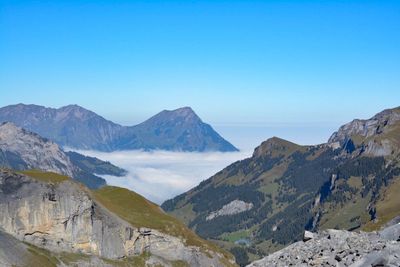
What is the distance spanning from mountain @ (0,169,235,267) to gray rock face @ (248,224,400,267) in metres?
93.7

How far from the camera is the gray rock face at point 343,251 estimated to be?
168 feet

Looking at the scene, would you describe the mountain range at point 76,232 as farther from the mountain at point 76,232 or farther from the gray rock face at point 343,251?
the gray rock face at point 343,251

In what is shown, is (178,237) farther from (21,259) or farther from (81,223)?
(21,259)

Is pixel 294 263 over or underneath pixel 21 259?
over

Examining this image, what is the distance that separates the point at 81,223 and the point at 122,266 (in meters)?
18.2

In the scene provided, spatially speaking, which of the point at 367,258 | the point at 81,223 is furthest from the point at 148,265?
the point at 367,258

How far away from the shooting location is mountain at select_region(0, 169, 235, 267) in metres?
157

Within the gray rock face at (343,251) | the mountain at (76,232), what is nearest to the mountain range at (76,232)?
the mountain at (76,232)

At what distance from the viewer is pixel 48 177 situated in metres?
172

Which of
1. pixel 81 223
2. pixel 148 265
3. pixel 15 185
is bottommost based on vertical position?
pixel 148 265

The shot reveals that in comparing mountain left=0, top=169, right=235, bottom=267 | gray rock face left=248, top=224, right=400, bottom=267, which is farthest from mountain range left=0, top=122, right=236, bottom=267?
gray rock face left=248, top=224, right=400, bottom=267

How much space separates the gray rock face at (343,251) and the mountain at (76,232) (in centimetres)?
9369

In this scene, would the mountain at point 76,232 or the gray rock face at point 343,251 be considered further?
the mountain at point 76,232

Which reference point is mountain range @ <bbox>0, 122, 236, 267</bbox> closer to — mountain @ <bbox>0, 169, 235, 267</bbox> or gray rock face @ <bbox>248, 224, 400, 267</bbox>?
mountain @ <bbox>0, 169, 235, 267</bbox>
